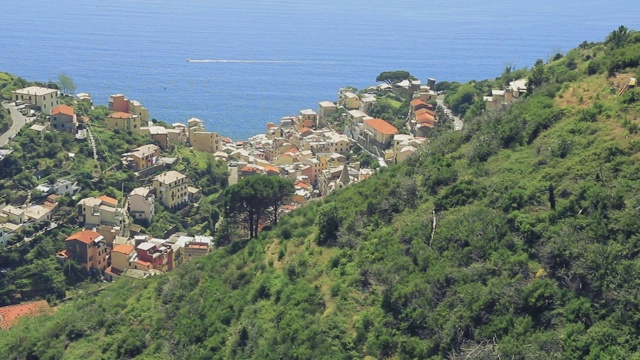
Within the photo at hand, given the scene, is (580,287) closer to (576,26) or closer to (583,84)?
(583,84)

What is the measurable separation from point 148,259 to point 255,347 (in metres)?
15.9

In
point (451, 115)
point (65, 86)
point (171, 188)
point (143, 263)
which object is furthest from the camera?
point (65, 86)

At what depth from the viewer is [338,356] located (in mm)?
12930

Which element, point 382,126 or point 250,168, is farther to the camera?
point 382,126

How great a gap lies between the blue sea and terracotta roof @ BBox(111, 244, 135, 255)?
24238 mm

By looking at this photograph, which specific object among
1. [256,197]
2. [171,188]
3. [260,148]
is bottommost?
[256,197]

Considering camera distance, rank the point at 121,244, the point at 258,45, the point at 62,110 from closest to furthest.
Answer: the point at 121,244
the point at 62,110
the point at 258,45

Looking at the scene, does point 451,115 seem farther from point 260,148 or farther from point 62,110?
point 62,110

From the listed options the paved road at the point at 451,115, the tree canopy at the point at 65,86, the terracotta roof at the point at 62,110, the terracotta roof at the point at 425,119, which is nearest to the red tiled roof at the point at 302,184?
the terracotta roof at the point at 425,119

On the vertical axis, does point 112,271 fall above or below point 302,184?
below

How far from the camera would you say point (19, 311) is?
26172mm

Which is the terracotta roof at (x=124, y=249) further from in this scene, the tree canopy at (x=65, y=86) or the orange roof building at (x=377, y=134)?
the tree canopy at (x=65, y=86)

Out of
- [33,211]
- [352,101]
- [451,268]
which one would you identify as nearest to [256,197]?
[451,268]

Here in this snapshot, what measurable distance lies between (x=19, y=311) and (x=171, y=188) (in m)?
10.5
